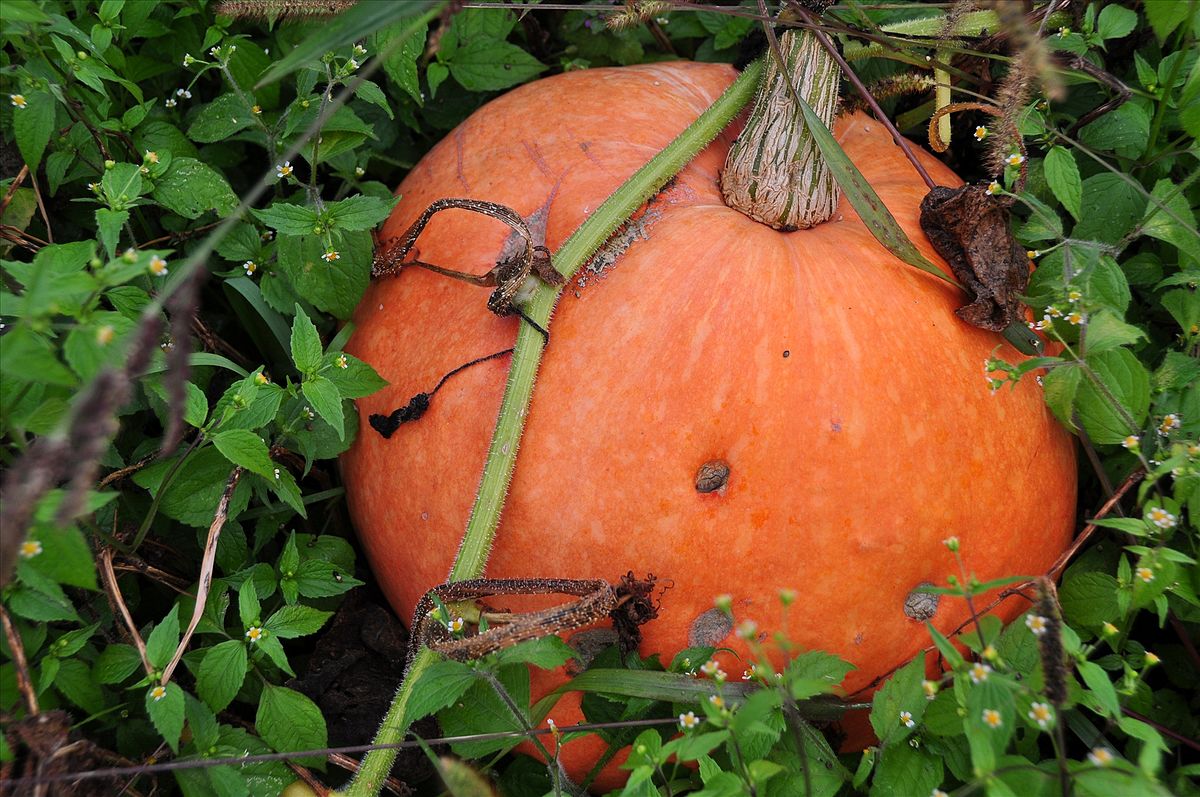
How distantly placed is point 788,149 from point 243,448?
3.69 ft

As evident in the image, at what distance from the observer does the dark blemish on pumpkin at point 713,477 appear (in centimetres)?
168

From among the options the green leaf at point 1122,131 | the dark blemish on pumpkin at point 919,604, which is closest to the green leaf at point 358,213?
the dark blemish on pumpkin at point 919,604

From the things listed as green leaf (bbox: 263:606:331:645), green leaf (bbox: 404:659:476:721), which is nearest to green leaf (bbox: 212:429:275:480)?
green leaf (bbox: 263:606:331:645)

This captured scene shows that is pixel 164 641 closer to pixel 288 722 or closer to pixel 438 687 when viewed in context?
pixel 288 722

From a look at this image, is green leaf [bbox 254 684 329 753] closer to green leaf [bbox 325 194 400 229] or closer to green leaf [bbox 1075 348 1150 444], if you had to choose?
green leaf [bbox 325 194 400 229]

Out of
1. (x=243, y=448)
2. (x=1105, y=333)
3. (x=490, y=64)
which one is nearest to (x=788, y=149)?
(x=1105, y=333)

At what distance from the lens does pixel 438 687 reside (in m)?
1.53

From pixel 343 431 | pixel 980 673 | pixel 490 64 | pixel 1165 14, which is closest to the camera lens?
pixel 980 673

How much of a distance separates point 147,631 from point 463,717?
0.69m

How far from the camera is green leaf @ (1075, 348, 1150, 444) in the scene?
180 cm

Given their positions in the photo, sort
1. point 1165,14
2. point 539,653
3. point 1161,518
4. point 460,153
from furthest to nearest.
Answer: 1. point 460,153
2. point 1165,14
3. point 1161,518
4. point 539,653

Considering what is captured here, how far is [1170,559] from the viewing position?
1598 mm

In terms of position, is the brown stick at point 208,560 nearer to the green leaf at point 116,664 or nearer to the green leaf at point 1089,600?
the green leaf at point 116,664

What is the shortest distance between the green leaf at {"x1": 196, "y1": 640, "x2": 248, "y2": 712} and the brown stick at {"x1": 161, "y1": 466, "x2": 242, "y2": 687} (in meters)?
0.05
